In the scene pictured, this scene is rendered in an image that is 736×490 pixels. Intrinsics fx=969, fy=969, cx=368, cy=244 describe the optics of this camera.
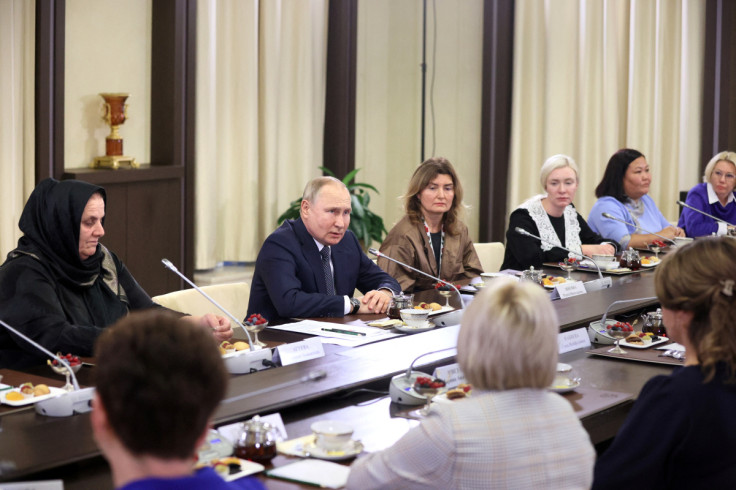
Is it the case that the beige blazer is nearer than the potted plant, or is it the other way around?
the beige blazer

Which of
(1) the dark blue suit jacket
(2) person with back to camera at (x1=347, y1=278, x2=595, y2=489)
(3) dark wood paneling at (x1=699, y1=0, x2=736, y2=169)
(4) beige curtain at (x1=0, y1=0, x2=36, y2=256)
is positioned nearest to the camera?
(2) person with back to camera at (x1=347, y1=278, x2=595, y2=489)

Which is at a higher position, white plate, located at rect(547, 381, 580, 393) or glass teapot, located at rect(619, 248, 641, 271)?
glass teapot, located at rect(619, 248, 641, 271)

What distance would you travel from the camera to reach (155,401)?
1206 mm

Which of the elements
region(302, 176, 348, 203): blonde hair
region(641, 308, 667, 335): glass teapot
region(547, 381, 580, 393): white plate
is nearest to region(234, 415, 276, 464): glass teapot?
region(547, 381, 580, 393): white plate

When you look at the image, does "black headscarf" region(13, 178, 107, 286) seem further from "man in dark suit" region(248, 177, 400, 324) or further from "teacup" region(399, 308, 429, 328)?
"teacup" region(399, 308, 429, 328)

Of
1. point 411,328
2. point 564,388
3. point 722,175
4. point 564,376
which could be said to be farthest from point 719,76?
point 564,388

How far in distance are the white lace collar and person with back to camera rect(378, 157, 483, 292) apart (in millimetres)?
699

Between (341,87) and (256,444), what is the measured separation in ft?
16.5

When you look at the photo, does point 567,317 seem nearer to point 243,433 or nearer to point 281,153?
point 243,433

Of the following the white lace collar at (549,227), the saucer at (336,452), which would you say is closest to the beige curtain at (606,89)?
the white lace collar at (549,227)

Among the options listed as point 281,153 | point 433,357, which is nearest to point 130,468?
point 433,357

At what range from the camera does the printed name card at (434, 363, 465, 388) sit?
2436mm

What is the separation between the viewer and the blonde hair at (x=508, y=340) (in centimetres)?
160

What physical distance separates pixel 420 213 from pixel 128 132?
205 cm
